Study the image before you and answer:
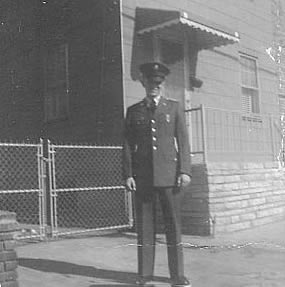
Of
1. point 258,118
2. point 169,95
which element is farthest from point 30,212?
point 258,118

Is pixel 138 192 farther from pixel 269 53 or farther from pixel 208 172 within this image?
pixel 269 53

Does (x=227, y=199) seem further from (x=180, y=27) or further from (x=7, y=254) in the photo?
(x=7, y=254)

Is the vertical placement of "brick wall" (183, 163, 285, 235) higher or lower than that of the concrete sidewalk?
Answer: higher

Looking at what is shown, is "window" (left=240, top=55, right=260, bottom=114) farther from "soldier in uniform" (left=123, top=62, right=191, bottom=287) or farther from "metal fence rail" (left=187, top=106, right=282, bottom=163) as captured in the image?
"soldier in uniform" (left=123, top=62, right=191, bottom=287)

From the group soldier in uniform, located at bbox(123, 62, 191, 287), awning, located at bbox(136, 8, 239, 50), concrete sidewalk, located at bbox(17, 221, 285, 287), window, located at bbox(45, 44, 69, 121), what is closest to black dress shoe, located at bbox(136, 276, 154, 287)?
soldier in uniform, located at bbox(123, 62, 191, 287)

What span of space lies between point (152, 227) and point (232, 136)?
5743 mm

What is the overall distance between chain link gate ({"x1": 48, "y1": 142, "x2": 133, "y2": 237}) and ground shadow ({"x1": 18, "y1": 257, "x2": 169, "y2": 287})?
7.20ft

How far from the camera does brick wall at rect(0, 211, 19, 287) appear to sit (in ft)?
15.1

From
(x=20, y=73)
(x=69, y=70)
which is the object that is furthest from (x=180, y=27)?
(x=20, y=73)

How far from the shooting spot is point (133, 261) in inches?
256

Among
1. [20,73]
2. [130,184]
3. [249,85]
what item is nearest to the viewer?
[130,184]

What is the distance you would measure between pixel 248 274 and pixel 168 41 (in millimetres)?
5315

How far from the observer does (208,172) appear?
8.54 m

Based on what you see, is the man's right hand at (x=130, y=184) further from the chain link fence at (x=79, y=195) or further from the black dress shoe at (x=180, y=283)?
the chain link fence at (x=79, y=195)
